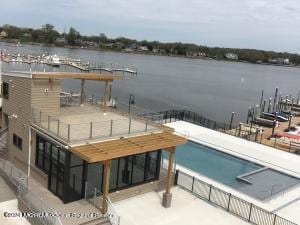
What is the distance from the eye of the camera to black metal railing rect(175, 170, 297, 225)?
55.3ft

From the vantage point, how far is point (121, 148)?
1546cm

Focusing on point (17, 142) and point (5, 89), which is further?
point (5, 89)

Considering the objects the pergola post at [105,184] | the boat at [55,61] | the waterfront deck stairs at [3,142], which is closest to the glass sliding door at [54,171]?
the pergola post at [105,184]

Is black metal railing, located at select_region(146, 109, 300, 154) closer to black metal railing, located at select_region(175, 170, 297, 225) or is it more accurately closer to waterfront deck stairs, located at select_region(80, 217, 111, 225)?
black metal railing, located at select_region(175, 170, 297, 225)

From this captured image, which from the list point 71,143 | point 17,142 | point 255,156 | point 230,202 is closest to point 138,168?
point 71,143

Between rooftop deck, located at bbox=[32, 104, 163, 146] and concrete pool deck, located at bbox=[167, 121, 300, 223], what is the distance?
6.69 meters

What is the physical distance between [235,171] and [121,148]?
12292 millimetres

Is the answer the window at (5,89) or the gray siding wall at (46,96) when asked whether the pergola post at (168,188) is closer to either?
the gray siding wall at (46,96)

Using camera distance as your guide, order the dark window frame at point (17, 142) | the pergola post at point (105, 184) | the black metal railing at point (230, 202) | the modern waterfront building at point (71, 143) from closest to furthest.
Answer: the pergola post at point (105, 184), the modern waterfront building at point (71, 143), the black metal railing at point (230, 202), the dark window frame at point (17, 142)

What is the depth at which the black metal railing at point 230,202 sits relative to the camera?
16.8 metres

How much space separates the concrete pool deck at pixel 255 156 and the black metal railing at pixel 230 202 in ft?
7.97

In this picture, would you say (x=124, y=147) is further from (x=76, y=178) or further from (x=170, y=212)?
(x=170, y=212)

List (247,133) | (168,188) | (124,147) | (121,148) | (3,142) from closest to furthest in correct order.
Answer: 1. (121,148)
2. (124,147)
3. (168,188)
4. (3,142)
5. (247,133)

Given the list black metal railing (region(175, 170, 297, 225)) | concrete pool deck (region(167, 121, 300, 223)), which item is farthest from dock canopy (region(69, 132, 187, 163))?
concrete pool deck (region(167, 121, 300, 223))
